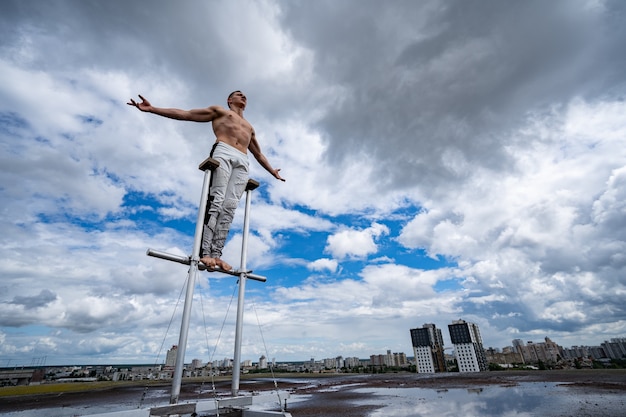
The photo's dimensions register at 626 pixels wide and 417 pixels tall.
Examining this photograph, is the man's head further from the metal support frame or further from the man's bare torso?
the metal support frame

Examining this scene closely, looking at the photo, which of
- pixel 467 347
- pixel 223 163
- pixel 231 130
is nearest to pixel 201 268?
pixel 223 163

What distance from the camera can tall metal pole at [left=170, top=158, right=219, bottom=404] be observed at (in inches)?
155

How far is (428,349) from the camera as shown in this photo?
5928 centimetres

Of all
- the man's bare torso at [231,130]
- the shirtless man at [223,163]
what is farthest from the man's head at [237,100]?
the man's bare torso at [231,130]

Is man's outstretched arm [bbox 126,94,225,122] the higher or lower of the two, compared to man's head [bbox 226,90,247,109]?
lower

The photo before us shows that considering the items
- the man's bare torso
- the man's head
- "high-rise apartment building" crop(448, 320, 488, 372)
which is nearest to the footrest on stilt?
the man's bare torso

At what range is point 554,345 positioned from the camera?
69688 mm

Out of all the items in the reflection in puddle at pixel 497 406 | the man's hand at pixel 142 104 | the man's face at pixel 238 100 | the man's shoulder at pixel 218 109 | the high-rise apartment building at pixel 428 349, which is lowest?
the reflection in puddle at pixel 497 406

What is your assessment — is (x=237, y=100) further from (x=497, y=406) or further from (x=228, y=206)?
(x=497, y=406)

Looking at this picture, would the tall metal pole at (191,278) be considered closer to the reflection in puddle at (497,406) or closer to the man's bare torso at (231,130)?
the man's bare torso at (231,130)

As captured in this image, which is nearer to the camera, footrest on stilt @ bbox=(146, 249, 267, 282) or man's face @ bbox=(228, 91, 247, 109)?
footrest on stilt @ bbox=(146, 249, 267, 282)

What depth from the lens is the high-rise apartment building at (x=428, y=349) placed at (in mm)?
59062

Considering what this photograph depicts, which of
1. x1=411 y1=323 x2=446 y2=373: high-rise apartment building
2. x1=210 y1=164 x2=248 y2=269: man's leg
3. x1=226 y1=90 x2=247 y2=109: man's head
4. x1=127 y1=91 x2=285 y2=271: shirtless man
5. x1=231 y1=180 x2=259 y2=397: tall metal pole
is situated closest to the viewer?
x1=231 y1=180 x2=259 y2=397: tall metal pole

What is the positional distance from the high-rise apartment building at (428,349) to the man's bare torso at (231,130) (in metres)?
65.1
